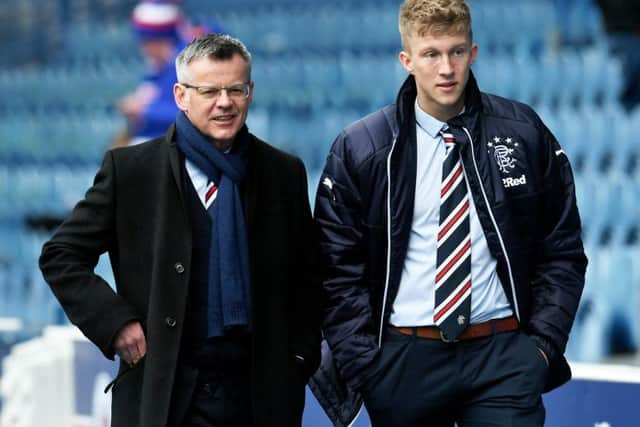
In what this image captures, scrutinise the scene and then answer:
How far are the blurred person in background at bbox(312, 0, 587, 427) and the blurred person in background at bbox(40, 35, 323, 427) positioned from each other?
0.50ft

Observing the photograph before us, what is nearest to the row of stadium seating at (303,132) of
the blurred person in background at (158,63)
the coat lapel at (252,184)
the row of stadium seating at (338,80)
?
the row of stadium seating at (338,80)

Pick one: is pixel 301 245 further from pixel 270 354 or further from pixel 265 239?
pixel 270 354

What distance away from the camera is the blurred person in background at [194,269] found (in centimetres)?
218

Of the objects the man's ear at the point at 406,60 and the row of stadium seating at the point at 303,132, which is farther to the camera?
the row of stadium seating at the point at 303,132

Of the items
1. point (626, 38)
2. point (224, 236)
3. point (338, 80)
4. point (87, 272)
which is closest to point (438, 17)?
point (224, 236)

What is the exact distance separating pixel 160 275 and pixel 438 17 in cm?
76

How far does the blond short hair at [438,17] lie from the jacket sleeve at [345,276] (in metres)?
0.29

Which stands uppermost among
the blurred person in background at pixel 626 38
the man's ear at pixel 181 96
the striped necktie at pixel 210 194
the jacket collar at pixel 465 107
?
the man's ear at pixel 181 96

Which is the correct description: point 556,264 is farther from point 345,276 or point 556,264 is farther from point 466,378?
point 345,276

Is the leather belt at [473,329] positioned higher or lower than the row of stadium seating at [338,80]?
higher

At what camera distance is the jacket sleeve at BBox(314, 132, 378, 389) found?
7.52 ft

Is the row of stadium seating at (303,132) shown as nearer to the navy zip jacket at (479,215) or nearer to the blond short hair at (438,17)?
the navy zip jacket at (479,215)

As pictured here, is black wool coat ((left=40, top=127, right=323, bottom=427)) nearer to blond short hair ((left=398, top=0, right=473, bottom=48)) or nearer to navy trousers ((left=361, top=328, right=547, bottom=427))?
navy trousers ((left=361, top=328, right=547, bottom=427))

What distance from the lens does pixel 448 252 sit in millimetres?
2254
